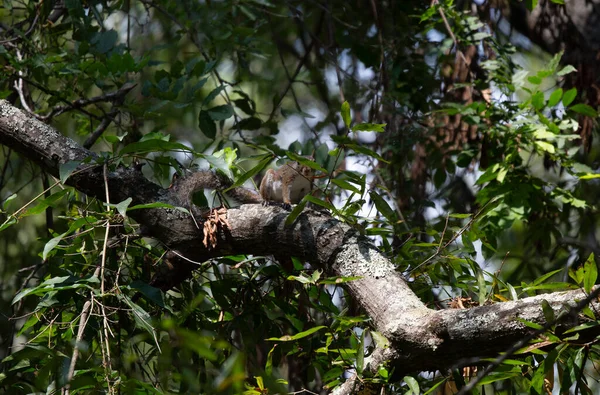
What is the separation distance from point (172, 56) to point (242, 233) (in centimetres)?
287

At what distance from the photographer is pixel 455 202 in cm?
355

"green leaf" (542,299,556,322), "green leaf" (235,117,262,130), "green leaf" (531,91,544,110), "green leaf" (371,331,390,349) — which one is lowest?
"green leaf" (542,299,556,322)

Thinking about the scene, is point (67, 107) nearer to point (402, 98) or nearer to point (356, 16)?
point (402, 98)

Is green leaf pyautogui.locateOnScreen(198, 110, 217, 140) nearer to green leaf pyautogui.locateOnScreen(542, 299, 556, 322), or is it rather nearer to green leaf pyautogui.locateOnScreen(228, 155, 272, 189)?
green leaf pyautogui.locateOnScreen(228, 155, 272, 189)

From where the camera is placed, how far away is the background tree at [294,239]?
1.45m

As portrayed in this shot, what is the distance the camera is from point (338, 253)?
5.71 ft

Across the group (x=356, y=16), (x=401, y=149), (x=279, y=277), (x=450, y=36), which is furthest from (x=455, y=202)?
(x=279, y=277)

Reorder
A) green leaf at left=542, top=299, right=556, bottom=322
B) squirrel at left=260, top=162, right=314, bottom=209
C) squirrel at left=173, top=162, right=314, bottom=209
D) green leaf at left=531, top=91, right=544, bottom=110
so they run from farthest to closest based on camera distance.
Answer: squirrel at left=260, top=162, right=314, bottom=209 < green leaf at left=531, top=91, right=544, bottom=110 < squirrel at left=173, top=162, right=314, bottom=209 < green leaf at left=542, top=299, right=556, bottom=322

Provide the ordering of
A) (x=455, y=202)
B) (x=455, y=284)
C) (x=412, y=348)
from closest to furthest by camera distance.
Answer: (x=412, y=348), (x=455, y=284), (x=455, y=202)

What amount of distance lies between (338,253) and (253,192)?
2.49 ft

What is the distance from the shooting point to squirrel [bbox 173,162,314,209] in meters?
1.96

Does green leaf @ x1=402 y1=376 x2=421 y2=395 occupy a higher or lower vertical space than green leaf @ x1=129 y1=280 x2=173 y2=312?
lower

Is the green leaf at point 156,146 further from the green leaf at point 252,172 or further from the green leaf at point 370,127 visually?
the green leaf at point 370,127

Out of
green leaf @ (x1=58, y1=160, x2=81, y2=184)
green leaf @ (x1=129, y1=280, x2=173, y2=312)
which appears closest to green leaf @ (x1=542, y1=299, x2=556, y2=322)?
green leaf @ (x1=129, y1=280, x2=173, y2=312)
